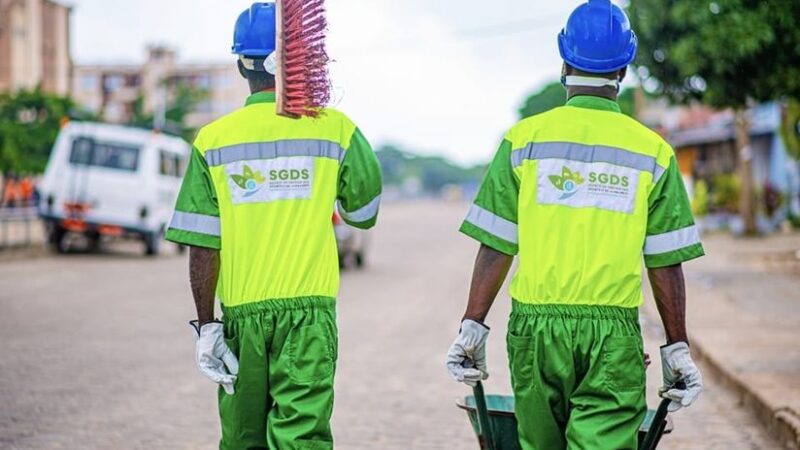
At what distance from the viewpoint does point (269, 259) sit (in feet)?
12.6

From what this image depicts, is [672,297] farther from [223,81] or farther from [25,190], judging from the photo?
[223,81]

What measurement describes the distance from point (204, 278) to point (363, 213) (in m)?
0.59

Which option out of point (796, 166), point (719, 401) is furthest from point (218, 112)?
point (719, 401)

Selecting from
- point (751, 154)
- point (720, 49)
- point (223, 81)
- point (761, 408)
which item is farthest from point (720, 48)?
point (223, 81)

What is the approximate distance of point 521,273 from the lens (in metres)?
3.82

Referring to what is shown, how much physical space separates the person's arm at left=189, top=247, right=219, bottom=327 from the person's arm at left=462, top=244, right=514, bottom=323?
33.4 inches

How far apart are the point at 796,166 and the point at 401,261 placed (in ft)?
49.2

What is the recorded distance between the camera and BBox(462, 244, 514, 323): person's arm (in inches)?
154

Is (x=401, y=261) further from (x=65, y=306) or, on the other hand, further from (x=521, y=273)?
(x=521, y=273)

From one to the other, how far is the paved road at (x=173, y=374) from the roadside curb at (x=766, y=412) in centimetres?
9

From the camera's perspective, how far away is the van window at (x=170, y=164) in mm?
23562

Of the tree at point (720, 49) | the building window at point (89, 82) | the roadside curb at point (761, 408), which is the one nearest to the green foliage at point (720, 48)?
the tree at point (720, 49)

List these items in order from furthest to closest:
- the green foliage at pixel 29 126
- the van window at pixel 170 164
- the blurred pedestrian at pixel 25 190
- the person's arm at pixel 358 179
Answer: the blurred pedestrian at pixel 25 190 < the green foliage at pixel 29 126 < the van window at pixel 170 164 < the person's arm at pixel 358 179

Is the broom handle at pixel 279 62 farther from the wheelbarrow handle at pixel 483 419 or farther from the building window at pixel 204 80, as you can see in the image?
the building window at pixel 204 80
